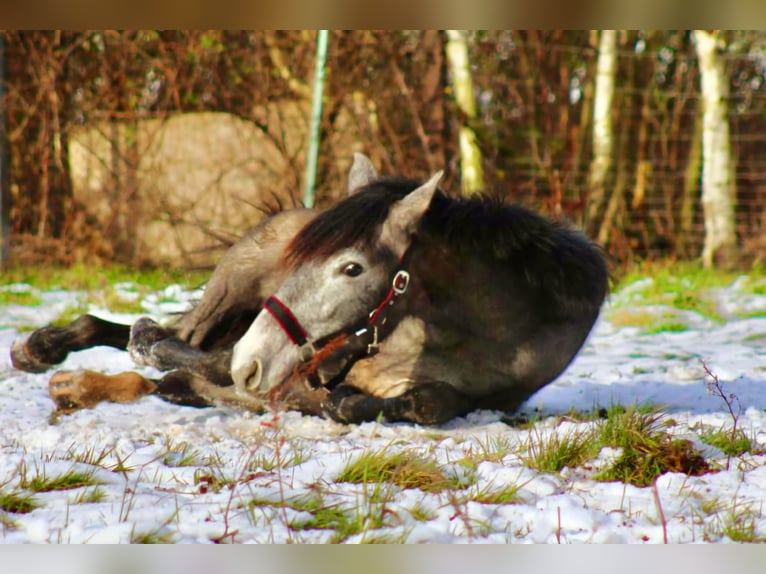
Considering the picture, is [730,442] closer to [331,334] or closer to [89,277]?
[331,334]

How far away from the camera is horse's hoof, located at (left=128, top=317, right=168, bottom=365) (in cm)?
435

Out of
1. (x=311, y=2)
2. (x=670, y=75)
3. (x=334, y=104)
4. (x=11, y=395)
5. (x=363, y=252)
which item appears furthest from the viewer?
(x=670, y=75)

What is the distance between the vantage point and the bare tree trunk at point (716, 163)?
9.23 meters

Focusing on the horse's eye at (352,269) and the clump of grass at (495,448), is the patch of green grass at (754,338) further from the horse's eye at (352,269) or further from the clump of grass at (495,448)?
the horse's eye at (352,269)

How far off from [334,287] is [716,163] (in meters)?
7.06

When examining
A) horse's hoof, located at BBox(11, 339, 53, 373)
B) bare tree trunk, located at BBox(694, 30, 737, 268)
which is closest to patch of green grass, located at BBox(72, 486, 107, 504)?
horse's hoof, located at BBox(11, 339, 53, 373)

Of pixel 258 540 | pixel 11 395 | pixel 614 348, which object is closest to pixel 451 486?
pixel 258 540

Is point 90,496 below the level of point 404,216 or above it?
below

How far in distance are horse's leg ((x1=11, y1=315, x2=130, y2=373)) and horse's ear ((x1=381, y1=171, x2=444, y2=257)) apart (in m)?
1.83

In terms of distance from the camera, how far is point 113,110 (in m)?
9.73

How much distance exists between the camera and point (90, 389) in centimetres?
408

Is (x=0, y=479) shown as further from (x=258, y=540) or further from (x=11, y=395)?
(x=11, y=395)

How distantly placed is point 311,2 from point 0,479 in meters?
1.75

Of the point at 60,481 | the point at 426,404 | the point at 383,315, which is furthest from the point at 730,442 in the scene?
the point at 60,481
